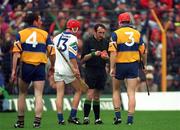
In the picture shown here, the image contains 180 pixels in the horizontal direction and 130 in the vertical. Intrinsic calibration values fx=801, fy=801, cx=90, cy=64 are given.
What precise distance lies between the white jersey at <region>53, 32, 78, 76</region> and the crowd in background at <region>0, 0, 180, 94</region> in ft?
25.1

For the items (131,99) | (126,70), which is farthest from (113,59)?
(131,99)

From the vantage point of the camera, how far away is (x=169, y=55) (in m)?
28.1

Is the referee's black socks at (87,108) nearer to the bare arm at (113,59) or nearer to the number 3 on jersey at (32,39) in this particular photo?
the bare arm at (113,59)

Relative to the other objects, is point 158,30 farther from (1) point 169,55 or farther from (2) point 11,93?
(2) point 11,93

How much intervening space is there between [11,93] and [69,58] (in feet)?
26.1

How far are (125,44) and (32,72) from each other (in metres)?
2.29

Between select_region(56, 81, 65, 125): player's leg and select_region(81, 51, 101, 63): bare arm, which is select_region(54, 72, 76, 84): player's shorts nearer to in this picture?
select_region(56, 81, 65, 125): player's leg

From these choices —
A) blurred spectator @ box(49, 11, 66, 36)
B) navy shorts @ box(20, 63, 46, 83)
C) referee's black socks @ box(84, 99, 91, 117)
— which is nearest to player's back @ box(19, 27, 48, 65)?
navy shorts @ box(20, 63, 46, 83)

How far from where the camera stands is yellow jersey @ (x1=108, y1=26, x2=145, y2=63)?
18.4 metres

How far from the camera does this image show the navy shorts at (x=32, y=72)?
17.8m

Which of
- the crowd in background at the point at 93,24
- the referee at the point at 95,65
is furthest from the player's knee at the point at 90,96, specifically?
the crowd in background at the point at 93,24

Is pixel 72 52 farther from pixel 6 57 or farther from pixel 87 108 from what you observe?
pixel 6 57

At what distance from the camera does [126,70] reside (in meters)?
18.5

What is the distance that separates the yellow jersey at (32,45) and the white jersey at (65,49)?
119cm
